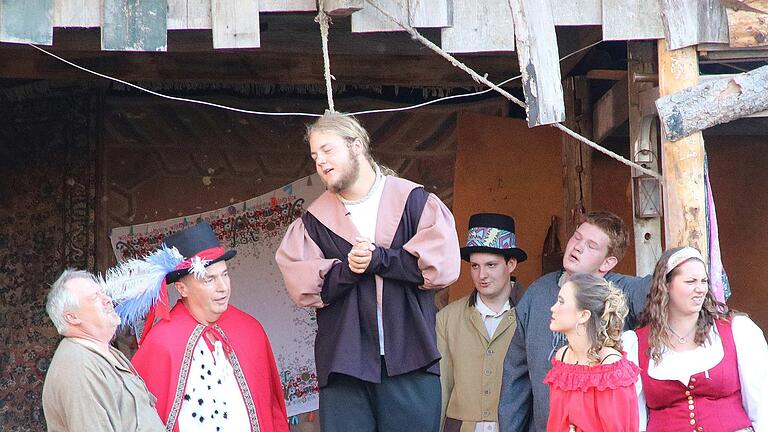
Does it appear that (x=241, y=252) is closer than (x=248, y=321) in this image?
No

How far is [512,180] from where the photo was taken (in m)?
6.91

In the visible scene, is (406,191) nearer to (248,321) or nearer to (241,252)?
(248,321)

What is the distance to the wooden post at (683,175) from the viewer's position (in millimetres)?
4871

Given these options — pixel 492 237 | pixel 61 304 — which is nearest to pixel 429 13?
pixel 492 237

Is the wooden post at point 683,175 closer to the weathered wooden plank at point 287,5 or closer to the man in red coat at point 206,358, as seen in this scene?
the weathered wooden plank at point 287,5

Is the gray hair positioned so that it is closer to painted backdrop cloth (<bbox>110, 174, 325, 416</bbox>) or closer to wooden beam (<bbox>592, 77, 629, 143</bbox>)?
painted backdrop cloth (<bbox>110, 174, 325, 416</bbox>)

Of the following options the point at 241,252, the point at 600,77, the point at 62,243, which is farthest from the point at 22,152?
the point at 600,77

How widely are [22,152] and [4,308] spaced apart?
87 centimetres

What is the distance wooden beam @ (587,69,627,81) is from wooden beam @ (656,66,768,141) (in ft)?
2.78

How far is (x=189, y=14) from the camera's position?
4711 millimetres

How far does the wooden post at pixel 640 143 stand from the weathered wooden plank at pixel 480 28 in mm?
710

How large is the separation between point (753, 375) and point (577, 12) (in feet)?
5.11

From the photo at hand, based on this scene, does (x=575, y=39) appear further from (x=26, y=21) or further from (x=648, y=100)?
(x=26, y=21)

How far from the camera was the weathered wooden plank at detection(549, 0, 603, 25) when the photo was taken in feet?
15.9
